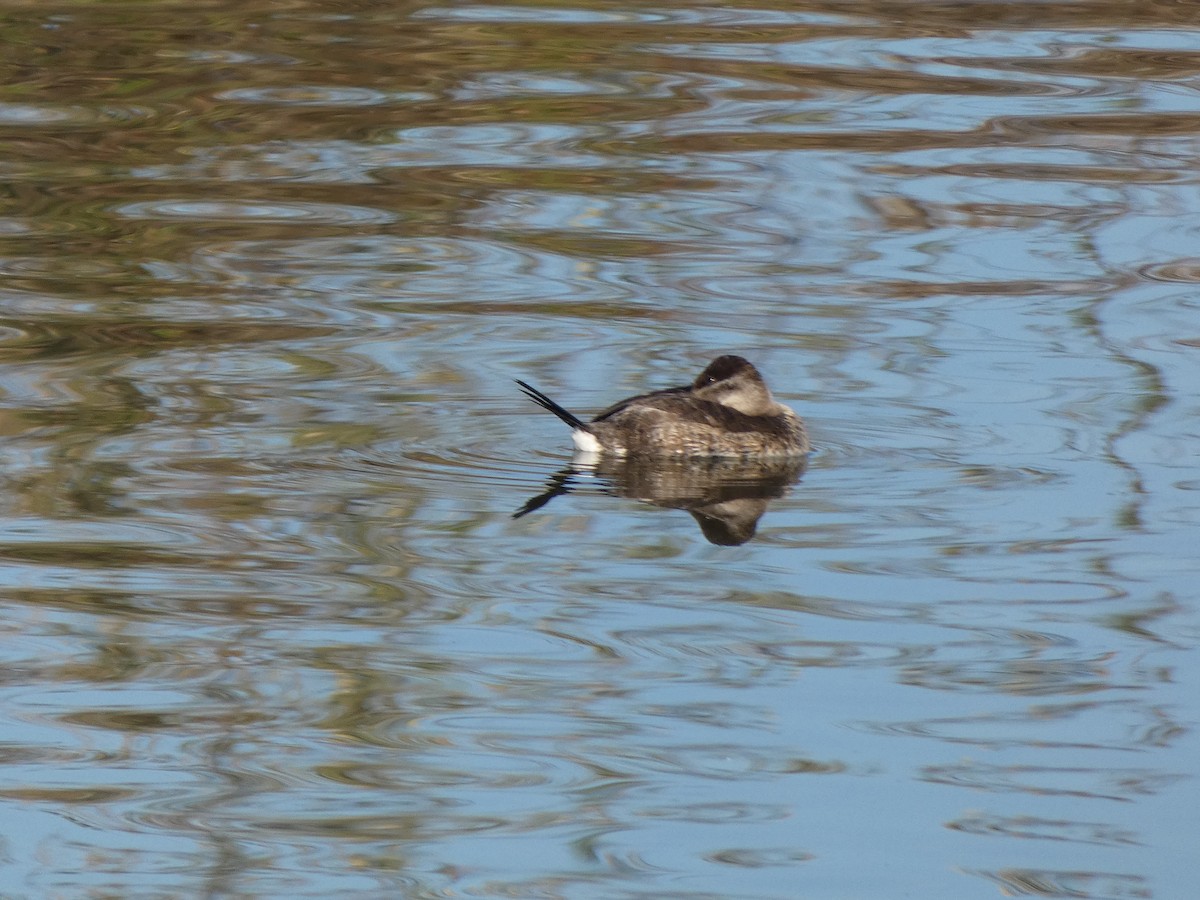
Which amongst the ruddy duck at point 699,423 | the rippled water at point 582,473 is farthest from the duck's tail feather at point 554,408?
the rippled water at point 582,473

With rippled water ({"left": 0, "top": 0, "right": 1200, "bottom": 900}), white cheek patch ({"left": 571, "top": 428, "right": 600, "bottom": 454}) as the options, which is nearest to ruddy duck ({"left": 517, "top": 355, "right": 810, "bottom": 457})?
white cheek patch ({"left": 571, "top": 428, "right": 600, "bottom": 454})

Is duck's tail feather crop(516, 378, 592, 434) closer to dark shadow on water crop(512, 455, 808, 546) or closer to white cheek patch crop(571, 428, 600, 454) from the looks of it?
white cheek patch crop(571, 428, 600, 454)

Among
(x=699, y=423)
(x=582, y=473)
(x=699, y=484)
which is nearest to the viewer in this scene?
(x=582, y=473)

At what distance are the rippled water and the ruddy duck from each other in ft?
0.38

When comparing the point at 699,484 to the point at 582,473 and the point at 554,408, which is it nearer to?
the point at 582,473

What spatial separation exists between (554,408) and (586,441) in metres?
0.21

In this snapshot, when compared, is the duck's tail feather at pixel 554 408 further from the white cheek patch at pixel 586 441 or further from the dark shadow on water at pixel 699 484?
the dark shadow on water at pixel 699 484

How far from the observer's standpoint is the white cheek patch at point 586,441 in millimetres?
8180

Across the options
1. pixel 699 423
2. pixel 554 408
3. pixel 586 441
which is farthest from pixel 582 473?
pixel 699 423

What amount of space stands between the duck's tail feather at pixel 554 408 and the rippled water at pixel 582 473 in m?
0.11

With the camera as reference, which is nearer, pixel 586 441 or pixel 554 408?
pixel 586 441

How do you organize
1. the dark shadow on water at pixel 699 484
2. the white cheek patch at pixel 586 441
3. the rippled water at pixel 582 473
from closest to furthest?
the rippled water at pixel 582 473 < the dark shadow on water at pixel 699 484 < the white cheek patch at pixel 586 441

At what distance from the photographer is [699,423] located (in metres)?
8.33

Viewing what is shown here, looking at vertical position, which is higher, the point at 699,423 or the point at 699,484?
the point at 699,423
